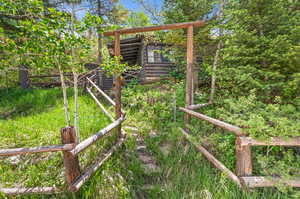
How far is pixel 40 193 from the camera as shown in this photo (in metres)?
1.88

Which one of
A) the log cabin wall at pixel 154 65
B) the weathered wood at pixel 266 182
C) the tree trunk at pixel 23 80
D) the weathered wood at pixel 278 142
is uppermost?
the log cabin wall at pixel 154 65

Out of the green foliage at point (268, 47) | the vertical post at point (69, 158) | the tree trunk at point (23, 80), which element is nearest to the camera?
the vertical post at point (69, 158)

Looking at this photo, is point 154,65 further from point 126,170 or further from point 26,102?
point 126,170

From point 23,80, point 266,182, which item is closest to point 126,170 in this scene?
point 266,182

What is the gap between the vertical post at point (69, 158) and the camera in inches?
71.6

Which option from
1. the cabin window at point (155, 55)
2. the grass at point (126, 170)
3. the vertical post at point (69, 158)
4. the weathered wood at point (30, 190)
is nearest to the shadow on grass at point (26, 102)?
the grass at point (126, 170)

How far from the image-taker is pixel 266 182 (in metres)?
1.92

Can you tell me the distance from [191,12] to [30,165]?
7.88 metres

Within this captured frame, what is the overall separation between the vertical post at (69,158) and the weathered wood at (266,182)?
2444mm

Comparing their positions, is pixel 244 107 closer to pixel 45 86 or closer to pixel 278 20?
pixel 278 20

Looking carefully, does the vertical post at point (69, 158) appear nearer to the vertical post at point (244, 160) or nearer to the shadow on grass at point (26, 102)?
the vertical post at point (244, 160)

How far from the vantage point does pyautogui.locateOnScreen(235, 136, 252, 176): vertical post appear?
2.00m

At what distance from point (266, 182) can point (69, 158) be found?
276 centimetres

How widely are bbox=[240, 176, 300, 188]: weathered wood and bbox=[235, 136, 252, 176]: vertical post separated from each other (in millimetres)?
82
